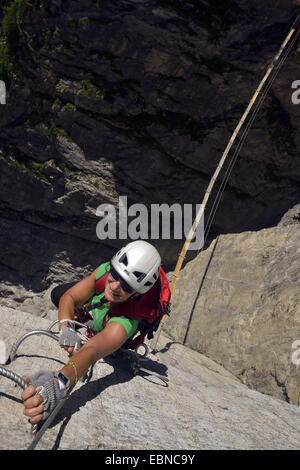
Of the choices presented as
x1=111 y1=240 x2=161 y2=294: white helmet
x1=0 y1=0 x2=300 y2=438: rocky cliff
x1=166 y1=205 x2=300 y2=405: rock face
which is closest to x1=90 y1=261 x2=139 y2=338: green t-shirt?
x1=111 y1=240 x2=161 y2=294: white helmet

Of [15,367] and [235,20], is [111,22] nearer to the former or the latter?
[235,20]

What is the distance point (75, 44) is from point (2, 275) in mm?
12482

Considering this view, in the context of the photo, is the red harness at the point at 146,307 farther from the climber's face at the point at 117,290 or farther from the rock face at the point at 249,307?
the rock face at the point at 249,307

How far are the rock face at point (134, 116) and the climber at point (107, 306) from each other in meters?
10.6

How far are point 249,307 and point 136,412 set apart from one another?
6828mm

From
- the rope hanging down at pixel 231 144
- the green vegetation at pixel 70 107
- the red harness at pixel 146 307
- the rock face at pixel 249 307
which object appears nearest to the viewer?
the red harness at pixel 146 307

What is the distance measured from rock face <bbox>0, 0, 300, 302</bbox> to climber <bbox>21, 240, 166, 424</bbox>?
10.6m

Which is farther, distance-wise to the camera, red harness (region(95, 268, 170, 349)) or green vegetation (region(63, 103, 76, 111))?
green vegetation (region(63, 103, 76, 111))

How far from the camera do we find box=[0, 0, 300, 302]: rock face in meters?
12.0

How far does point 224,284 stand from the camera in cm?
1188

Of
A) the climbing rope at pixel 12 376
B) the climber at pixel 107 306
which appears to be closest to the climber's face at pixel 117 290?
the climber at pixel 107 306

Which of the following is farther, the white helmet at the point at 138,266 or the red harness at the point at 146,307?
the red harness at the point at 146,307

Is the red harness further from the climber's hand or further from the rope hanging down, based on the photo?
the rope hanging down

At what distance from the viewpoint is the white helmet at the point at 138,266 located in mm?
4289
